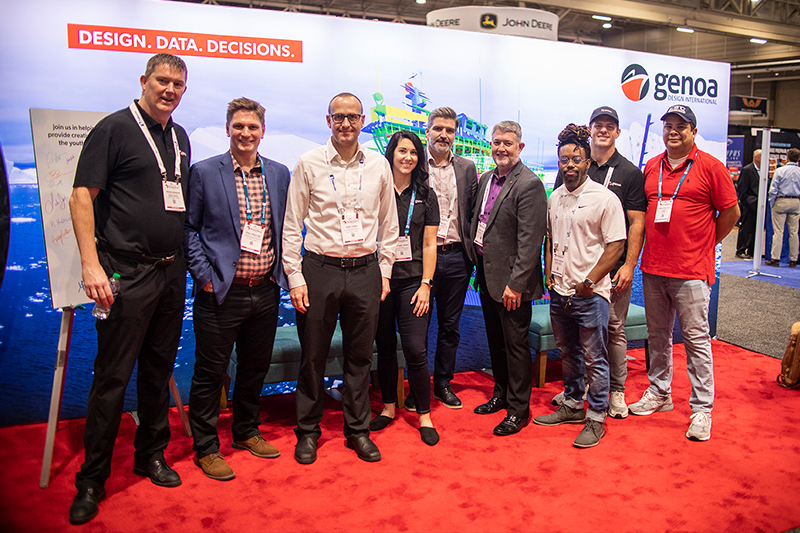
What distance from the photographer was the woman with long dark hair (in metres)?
2.92

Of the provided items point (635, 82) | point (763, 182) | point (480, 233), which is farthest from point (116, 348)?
point (763, 182)

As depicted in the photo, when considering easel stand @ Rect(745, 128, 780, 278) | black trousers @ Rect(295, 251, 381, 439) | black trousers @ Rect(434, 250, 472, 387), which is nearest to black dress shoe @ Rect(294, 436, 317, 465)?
black trousers @ Rect(295, 251, 381, 439)

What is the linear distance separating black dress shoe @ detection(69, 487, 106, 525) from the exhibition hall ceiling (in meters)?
8.92

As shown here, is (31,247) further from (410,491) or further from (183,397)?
(410,491)

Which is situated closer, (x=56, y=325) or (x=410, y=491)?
(x=410, y=491)

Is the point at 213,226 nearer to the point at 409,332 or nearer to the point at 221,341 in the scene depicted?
the point at 221,341

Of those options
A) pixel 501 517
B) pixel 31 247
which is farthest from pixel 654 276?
pixel 31 247

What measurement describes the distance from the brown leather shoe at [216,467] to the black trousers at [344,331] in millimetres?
400

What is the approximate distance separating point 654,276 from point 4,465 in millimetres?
3651

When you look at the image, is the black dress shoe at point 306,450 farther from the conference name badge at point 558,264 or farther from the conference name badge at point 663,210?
the conference name badge at point 663,210

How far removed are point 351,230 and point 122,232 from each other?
1.00 m

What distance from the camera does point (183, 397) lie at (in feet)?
11.8

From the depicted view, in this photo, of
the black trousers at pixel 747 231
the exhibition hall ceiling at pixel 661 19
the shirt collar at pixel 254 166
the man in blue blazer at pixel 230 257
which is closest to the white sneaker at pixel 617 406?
the man in blue blazer at pixel 230 257

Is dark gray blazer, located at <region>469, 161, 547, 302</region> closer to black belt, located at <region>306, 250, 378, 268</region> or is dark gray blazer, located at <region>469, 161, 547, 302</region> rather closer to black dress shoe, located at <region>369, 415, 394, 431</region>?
black belt, located at <region>306, 250, 378, 268</region>
